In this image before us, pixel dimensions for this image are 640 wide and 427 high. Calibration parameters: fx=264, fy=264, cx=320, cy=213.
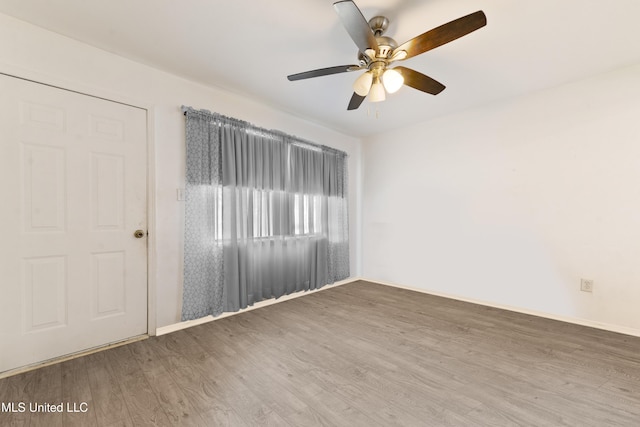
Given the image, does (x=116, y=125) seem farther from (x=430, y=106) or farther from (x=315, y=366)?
(x=430, y=106)

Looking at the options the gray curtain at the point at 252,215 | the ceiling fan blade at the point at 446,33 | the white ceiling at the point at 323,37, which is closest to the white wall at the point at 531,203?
the white ceiling at the point at 323,37

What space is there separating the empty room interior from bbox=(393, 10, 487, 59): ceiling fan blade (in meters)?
0.01

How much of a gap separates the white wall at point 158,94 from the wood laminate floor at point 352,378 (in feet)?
2.30

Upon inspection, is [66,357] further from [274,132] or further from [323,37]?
[323,37]

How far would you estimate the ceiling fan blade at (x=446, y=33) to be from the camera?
1407 mm

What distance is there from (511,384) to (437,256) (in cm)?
212

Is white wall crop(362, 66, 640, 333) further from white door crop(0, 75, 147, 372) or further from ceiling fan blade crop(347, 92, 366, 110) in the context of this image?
white door crop(0, 75, 147, 372)

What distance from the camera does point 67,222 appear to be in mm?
2033

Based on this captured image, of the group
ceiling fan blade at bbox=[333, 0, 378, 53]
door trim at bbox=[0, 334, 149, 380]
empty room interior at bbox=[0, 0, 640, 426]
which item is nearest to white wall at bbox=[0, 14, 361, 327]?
empty room interior at bbox=[0, 0, 640, 426]

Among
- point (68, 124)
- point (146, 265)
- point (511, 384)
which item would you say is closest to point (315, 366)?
point (511, 384)

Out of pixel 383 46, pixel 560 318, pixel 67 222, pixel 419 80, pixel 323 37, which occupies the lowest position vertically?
pixel 560 318

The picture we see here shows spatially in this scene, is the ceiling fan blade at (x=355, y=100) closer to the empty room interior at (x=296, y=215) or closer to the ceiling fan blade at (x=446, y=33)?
the empty room interior at (x=296, y=215)

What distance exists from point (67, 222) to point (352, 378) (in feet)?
7.93

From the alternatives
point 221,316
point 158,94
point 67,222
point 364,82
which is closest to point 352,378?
point 221,316
